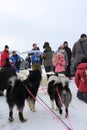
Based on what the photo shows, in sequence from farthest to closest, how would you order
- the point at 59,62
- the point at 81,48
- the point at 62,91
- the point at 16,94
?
the point at 59,62
the point at 81,48
the point at 62,91
the point at 16,94

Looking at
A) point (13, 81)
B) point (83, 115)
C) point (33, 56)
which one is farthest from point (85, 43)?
point (13, 81)

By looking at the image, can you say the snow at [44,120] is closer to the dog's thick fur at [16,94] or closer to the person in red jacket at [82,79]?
the dog's thick fur at [16,94]

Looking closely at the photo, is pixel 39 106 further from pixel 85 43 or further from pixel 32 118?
pixel 85 43

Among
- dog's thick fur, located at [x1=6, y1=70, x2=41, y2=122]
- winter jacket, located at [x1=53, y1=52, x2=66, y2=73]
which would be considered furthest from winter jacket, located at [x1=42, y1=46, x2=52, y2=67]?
dog's thick fur, located at [x1=6, y1=70, x2=41, y2=122]

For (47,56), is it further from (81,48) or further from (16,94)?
(16,94)

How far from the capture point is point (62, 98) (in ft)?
22.0

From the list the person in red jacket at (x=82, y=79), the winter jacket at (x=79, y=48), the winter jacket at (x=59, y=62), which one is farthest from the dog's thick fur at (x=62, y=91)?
the winter jacket at (x=59, y=62)

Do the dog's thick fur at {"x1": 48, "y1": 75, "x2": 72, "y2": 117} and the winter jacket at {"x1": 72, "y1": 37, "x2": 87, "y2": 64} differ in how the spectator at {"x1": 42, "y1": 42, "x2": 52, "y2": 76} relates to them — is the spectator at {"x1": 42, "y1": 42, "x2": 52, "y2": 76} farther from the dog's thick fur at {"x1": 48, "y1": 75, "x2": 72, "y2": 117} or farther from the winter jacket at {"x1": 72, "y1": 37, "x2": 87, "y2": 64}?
the dog's thick fur at {"x1": 48, "y1": 75, "x2": 72, "y2": 117}

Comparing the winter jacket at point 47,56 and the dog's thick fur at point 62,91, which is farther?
the winter jacket at point 47,56

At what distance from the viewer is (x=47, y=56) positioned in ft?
38.3

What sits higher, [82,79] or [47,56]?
[47,56]

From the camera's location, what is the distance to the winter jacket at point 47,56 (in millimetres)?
11617

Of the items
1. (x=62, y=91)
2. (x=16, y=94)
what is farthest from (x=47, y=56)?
(x=16, y=94)

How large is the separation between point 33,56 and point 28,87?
4585 millimetres
